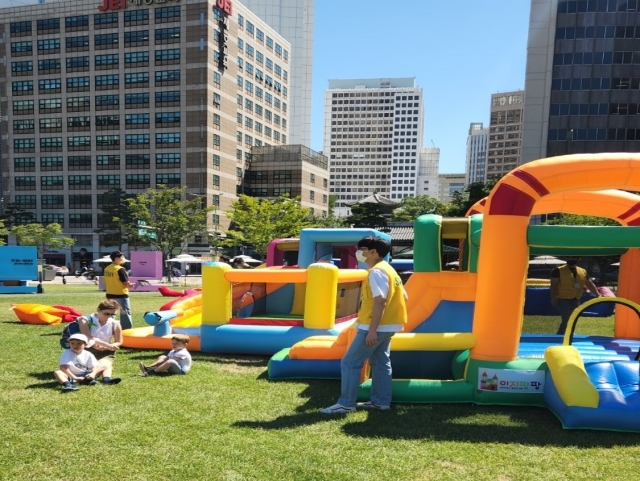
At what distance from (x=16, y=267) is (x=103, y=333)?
16932 millimetres

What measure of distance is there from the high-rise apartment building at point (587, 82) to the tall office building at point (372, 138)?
84.3 metres

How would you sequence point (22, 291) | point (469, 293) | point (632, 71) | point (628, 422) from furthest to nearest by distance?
1. point (632, 71)
2. point (22, 291)
3. point (469, 293)
4. point (628, 422)

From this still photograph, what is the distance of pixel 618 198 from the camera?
6703 millimetres

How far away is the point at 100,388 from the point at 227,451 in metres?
2.62

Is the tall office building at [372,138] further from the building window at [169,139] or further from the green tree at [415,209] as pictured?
the building window at [169,139]

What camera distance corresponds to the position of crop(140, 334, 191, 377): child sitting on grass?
253 inches

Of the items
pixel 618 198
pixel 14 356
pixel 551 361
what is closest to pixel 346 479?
pixel 551 361

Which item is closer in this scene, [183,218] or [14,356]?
[14,356]

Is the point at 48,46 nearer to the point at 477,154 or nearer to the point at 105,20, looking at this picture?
the point at 105,20

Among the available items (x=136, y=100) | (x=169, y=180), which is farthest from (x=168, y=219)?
(x=136, y=100)

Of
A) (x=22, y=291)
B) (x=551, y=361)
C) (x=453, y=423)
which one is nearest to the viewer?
(x=453, y=423)

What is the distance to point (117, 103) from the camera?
49.6 meters

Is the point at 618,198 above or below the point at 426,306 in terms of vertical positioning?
above

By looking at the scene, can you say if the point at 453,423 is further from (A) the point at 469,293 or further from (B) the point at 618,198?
(B) the point at 618,198
